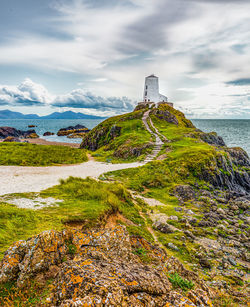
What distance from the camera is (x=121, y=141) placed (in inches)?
1544

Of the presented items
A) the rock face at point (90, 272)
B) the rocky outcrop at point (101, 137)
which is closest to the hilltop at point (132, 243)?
the rock face at point (90, 272)

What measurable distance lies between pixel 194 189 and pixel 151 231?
1039 centimetres

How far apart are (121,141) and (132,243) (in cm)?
3154

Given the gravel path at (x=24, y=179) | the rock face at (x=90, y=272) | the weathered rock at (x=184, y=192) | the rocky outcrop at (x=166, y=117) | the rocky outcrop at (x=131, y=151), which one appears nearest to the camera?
the rock face at (x=90, y=272)

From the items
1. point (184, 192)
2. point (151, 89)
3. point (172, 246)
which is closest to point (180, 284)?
point (172, 246)

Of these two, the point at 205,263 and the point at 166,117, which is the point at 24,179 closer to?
the point at 205,263

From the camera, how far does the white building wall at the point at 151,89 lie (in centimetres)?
8252

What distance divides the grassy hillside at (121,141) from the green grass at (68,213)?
53.3 feet

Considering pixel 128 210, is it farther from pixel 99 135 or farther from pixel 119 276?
pixel 99 135

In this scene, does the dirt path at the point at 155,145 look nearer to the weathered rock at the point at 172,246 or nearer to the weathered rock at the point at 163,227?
the weathered rock at the point at 163,227

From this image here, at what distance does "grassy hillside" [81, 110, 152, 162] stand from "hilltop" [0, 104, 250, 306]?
9.10 meters

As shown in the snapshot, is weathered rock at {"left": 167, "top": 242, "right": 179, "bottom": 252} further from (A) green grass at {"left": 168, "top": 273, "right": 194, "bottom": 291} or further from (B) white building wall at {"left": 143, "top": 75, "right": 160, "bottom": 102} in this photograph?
(B) white building wall at {"left": 143, "top": 75, "right": 160, "bottom": 102}

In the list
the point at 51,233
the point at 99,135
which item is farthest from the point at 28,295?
the point at 99,135

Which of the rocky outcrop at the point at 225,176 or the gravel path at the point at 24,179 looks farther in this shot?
the rocky outcrop at the point at 225,176
